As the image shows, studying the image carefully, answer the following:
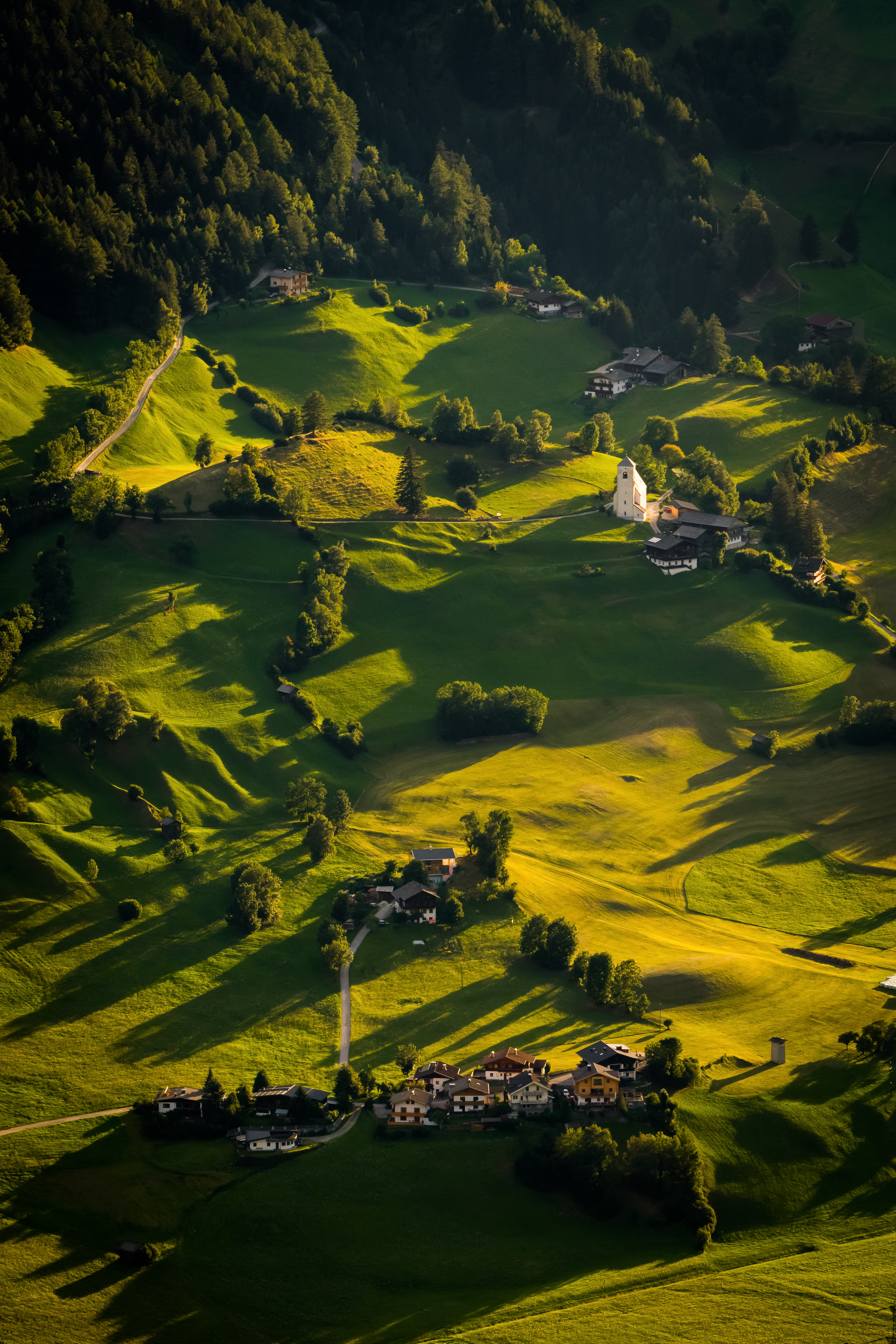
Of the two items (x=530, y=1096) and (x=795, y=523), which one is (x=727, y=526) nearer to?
(x=795, y=523)

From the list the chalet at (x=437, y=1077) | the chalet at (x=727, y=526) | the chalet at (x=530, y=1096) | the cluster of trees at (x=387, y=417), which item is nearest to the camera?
the chalet at (x=530, y=1096)

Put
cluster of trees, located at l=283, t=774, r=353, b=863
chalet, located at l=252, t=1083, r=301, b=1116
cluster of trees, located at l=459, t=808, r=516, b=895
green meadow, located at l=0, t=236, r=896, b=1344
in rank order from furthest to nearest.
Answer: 1. cluster of trees, located at l=283, t=774, r=353, b=863
2. cluster of trees, located at l=459, t=808, r=516, b=895
3. chalet, located at l=252, t=1083, r=301, b=1116
4. green meadow, located at l=0, t=236, r=896, b=1344

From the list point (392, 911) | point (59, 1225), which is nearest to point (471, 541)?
point (392, 911)

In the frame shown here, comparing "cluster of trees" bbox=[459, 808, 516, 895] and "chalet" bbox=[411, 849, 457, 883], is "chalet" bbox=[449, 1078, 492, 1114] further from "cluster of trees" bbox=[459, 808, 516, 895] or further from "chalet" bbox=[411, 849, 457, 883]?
"chalet" bbox=[411, 849, 457, 883]

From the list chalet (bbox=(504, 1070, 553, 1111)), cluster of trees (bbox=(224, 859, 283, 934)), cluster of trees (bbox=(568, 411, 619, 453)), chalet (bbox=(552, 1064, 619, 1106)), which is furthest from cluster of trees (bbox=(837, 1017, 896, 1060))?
cluster of trees (bbox=(568, 411, 619, 453))

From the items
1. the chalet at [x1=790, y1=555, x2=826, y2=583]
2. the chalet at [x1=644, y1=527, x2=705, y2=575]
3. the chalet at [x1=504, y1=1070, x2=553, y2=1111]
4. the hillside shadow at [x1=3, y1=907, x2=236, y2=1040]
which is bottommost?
the chalet at [x1=504, y1=1070, x2=553, y2=1111]

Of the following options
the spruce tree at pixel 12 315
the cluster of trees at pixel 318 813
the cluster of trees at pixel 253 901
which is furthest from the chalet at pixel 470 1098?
the spruce tree at pixel 12 315

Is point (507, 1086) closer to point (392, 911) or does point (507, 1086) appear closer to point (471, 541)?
point (392, 911)

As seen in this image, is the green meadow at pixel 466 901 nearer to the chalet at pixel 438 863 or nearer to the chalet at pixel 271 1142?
the chalet at pixel 271 1142
